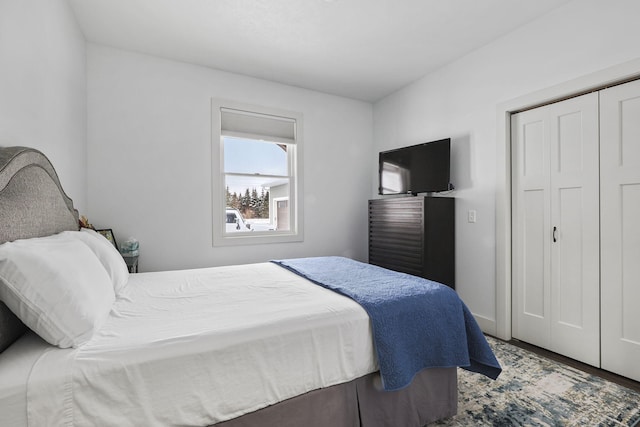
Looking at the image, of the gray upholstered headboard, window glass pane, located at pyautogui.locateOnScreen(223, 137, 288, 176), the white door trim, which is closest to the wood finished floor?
the white door trim

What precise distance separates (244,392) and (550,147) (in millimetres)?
2891

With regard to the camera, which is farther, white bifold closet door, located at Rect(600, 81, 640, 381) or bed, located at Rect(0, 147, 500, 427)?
white bifold closet door, located at Rect(600, 81, 640, 381)

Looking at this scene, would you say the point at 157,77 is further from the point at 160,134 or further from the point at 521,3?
the point at 521,3

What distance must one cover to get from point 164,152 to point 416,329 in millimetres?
2918

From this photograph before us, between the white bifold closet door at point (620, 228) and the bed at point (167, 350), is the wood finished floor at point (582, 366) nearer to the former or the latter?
the white bifold closet door at point (620, 228)

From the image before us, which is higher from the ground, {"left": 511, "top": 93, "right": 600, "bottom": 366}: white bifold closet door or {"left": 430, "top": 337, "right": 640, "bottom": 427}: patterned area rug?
{"left": 511, "top": 93, "right": 600, "bottom": 366}: white bifold closet door

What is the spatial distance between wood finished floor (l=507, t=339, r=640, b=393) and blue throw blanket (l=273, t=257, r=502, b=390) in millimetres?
1129

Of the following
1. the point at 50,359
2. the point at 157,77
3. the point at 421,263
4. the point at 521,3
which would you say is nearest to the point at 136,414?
the point at 50,359

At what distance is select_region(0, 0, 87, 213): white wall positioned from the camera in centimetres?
153

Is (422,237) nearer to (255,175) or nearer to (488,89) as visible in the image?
(488,89)

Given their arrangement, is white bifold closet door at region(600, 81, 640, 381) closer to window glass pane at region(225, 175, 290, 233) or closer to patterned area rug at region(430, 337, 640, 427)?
patterned area rug at region(430, 337, 640, 427)

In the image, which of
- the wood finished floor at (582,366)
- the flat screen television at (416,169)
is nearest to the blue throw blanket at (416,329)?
the wood finished floor at (582,366)

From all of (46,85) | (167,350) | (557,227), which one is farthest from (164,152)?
(557,227)

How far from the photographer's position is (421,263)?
3086 millimetres
